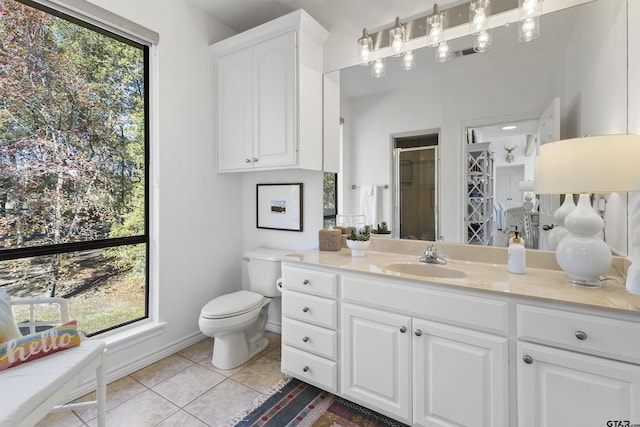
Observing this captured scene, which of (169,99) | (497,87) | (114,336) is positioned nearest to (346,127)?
(497,87)

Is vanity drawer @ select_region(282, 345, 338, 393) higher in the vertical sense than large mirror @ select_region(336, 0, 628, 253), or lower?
lower

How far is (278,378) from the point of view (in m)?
1.97

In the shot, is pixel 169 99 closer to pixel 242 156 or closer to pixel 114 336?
pixel 242 156

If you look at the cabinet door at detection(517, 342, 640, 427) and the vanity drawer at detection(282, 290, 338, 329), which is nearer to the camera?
the cabinet door at detection(517, 342, 640, 427)

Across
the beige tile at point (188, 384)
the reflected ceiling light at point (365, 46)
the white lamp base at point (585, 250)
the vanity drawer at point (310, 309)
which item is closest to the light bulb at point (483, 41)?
the reflected ceiling light at point (365, 46)

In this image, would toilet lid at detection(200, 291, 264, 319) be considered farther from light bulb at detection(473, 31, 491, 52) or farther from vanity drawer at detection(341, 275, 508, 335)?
light bulb at detection(473, 31, 491, 52)

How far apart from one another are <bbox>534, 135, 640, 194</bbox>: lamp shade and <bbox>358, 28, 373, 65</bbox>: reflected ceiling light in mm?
1350

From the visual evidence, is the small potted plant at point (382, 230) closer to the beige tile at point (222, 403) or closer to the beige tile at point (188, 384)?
the beige tile at point (222, 403)

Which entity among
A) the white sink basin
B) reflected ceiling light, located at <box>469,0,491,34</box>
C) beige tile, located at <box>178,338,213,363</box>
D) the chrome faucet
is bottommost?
beige tile, located at <box>178,338,213,363</box>

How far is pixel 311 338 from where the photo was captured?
69.4 inches

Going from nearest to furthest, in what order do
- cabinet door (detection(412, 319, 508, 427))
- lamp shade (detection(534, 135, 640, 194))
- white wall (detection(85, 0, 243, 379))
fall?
1. lamp shade (detection(534, 135, 640, 194))
2. cabinet door (detection(412, 319, 508, 427))
3. white wall (detection(85, 0, 243, 379))

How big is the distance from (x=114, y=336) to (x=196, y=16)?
247 centimetres

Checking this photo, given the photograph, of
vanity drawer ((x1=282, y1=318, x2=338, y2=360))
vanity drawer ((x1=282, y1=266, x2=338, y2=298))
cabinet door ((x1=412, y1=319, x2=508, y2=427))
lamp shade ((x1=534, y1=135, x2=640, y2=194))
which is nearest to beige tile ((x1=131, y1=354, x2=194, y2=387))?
vanity drawer ((x1=282, y1=318, x2=338, y2=360))

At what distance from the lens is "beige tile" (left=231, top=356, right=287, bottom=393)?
1.91 metres
